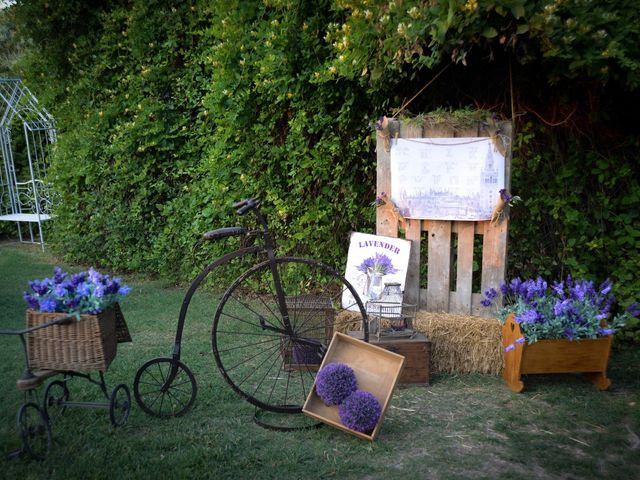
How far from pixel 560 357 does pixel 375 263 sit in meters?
1.45

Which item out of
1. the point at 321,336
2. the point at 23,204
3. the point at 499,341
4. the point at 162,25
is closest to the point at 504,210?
the point at 499,341

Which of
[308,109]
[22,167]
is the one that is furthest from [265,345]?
[22,167]

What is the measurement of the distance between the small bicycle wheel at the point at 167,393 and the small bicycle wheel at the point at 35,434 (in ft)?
1.79

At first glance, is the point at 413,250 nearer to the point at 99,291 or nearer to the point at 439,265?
the point at 439,265

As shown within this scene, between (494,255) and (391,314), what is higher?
(494,255)

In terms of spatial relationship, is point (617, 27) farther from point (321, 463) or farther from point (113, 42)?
point (113, 42)

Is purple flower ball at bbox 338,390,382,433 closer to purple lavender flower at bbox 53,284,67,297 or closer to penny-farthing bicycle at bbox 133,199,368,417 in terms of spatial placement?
penny-farthing bicycle at bbox 133,199,368,417

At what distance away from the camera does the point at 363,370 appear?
3438 millimetres

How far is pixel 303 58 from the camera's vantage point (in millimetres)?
5168

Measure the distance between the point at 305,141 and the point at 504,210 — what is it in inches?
85.9

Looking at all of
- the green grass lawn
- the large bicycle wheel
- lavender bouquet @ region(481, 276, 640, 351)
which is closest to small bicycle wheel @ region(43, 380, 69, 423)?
the green grass lawn

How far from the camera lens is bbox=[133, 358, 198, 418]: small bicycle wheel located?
3514 mm

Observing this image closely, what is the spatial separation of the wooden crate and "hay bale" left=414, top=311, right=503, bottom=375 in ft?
0.53

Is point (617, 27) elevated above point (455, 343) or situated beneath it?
elevated above
